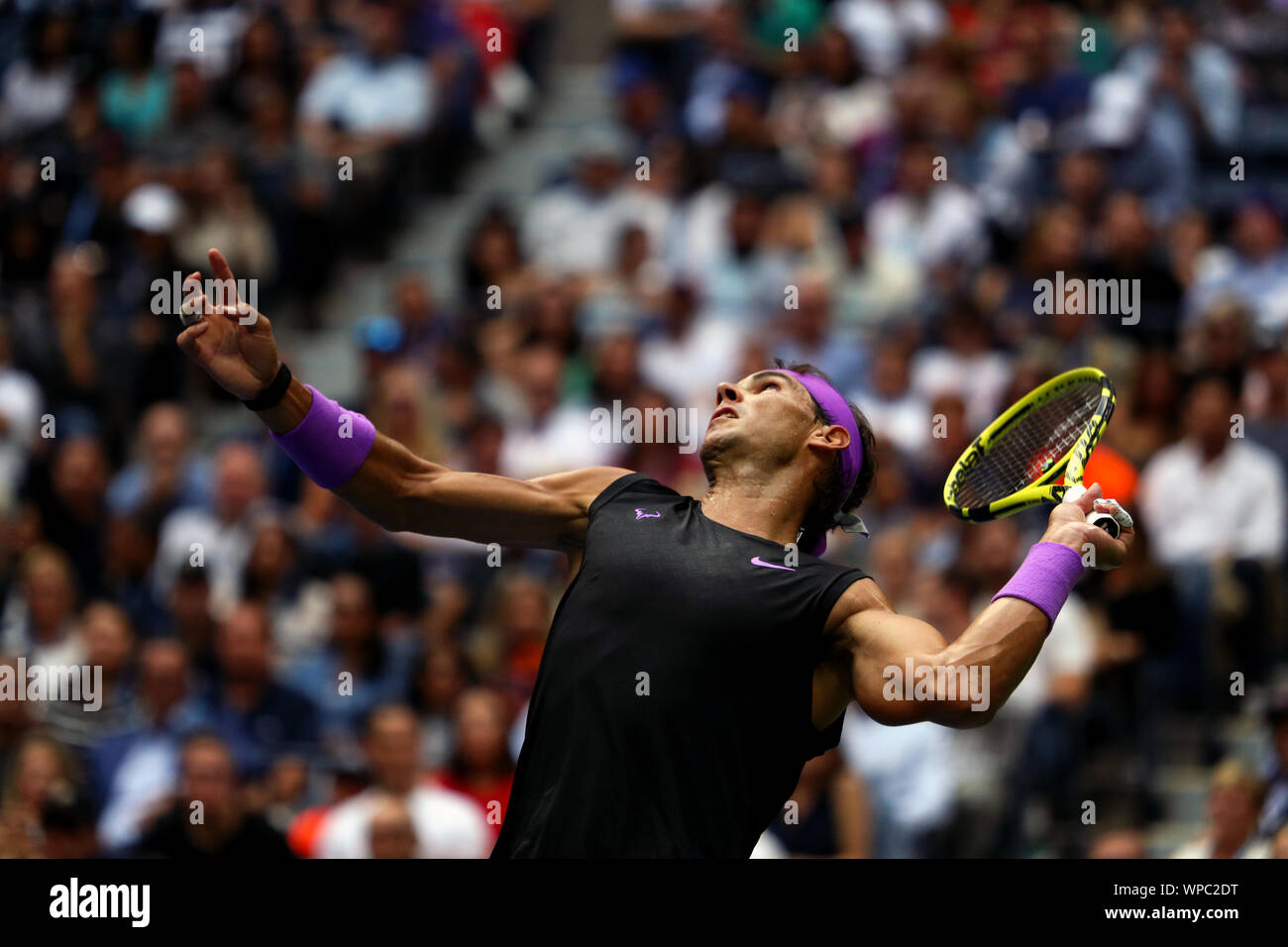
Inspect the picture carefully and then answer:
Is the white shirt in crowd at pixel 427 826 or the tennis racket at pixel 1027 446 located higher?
the tennis racket at pixel 1027 446

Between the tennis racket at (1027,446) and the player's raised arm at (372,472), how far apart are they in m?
0.96

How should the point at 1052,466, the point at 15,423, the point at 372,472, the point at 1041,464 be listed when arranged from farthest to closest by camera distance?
1. the point at 15,423
2. the point at 1041,464
3. the point at 1052,466
4. the point at 372,472

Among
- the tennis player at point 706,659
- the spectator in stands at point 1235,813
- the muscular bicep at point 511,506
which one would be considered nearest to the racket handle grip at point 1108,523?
the tennis player at point 706,659

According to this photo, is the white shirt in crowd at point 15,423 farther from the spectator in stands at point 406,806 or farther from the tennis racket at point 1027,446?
the tennis racket at point 1027,446

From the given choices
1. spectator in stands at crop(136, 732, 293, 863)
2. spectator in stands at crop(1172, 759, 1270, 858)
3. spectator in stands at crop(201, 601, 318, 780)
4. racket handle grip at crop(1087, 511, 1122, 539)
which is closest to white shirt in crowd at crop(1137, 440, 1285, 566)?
spectator in stands at crop(1172, 759, 1270, 858)

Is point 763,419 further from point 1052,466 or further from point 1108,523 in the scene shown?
point 1108,523

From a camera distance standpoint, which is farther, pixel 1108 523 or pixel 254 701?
pixel 254 701

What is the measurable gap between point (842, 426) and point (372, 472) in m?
1.16

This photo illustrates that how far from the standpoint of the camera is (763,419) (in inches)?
187

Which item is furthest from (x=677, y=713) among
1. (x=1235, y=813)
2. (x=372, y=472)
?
(x=1235, y=813)

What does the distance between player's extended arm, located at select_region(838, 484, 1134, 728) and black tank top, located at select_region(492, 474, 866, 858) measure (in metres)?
0.16

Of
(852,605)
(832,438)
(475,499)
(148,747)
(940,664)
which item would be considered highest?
(832,438)

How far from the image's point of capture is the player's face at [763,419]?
15.5 ft
